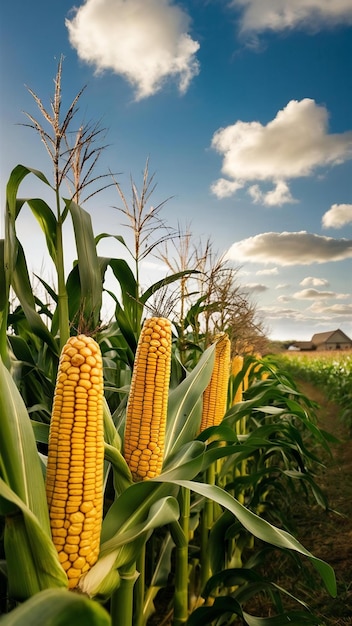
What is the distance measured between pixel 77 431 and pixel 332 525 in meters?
5.42

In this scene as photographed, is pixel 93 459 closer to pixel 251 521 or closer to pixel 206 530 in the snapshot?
pixel 251 521

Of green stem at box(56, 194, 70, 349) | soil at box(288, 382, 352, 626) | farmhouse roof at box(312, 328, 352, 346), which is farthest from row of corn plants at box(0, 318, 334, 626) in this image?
farmhouse roof at box(312, 328, 352, 346)

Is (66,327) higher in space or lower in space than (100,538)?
higher

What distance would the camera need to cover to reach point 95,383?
5.54 ft

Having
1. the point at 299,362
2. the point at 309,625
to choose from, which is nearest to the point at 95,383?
the point at 309,625

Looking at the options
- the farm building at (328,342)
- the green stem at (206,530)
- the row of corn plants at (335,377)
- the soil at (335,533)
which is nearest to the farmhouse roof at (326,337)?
the farm building at (328,342)

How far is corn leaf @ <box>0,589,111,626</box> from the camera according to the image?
3.61 ft

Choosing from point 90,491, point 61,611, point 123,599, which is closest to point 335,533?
point 123,599

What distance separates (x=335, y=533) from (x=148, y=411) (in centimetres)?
474

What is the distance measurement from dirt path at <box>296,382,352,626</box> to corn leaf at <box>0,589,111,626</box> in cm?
283

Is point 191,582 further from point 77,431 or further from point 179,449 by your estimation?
point 77,431

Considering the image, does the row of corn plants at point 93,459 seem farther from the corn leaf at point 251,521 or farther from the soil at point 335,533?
the soil at point 335,533

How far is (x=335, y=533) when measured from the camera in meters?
5.83

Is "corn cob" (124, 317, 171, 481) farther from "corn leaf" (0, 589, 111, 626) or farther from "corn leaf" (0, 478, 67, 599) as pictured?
"corn leaf" (0, 589, 111, 626)
